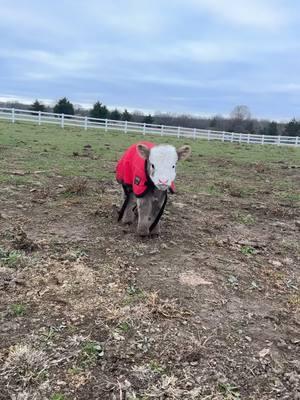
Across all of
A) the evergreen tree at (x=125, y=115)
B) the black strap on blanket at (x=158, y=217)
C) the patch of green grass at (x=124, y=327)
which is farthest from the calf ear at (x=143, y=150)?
the evergreen tree at (x=125, y=115)

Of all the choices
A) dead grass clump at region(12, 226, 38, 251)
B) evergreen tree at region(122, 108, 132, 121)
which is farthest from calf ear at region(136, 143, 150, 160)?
evergreen tree at region(122, 108, 132, 121)

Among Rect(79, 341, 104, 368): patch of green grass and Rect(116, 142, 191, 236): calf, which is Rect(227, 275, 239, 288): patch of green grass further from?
Rect(79, 341, 104, 368): patch of green grass

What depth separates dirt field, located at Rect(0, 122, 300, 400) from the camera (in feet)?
11.3

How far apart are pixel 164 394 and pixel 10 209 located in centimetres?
482

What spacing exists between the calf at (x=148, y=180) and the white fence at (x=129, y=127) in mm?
23258

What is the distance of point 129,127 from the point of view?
32.9 m

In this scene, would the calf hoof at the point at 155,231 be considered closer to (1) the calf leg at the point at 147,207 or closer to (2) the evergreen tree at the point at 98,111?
(1) the calf leg at the point at 147,207

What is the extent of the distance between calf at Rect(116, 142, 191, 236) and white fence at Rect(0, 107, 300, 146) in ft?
76.3

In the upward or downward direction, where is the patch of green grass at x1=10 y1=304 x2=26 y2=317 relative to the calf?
downward

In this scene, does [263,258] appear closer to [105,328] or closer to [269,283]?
[269,283]

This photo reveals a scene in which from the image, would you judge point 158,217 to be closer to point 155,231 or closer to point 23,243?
point 155,231

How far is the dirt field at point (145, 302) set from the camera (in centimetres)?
344

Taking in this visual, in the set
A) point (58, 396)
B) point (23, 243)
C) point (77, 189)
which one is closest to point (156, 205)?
point (23, 243)

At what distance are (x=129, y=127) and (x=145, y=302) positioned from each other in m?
29.1
